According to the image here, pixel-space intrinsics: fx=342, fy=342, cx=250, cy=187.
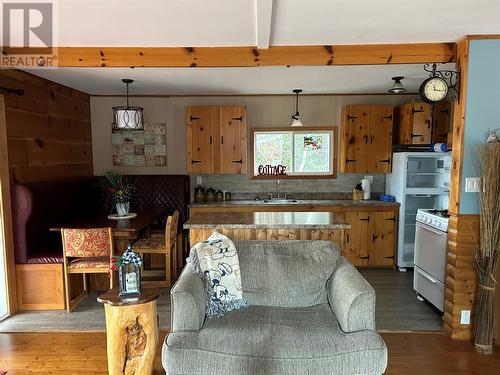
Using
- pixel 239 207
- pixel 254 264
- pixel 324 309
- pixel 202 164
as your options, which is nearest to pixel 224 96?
pixel 202 164

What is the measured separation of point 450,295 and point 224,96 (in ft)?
12.3

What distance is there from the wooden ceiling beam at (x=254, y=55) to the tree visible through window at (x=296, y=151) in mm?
2220

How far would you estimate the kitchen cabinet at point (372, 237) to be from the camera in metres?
4.58

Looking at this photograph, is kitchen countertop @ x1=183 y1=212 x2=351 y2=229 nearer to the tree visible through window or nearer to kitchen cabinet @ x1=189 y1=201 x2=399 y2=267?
kitchen cabinet @ x1=189 y1=201 x2=399 y2=267

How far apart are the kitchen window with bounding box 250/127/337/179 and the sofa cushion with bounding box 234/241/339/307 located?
2.70 meters

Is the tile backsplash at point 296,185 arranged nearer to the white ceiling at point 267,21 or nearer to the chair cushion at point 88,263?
the chair cushion at point 88,263

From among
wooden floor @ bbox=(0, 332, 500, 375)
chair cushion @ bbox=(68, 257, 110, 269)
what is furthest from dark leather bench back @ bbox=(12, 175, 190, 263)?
wooden floor @ bbox=(0, 332, 500, 375)

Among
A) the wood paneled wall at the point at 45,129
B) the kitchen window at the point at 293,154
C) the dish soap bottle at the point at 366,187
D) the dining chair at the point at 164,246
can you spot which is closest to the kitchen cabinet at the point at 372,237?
the dish soap bottle at the point at 366,187

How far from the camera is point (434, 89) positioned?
2914 mm

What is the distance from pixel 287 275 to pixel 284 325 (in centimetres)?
41

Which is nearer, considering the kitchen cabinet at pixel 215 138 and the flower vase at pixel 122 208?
the flower vase at pixel 122 208

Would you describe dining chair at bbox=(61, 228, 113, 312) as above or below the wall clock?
below

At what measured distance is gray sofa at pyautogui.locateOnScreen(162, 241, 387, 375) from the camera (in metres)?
1.88

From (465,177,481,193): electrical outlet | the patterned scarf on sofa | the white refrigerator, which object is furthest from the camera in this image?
the white refrigerator
